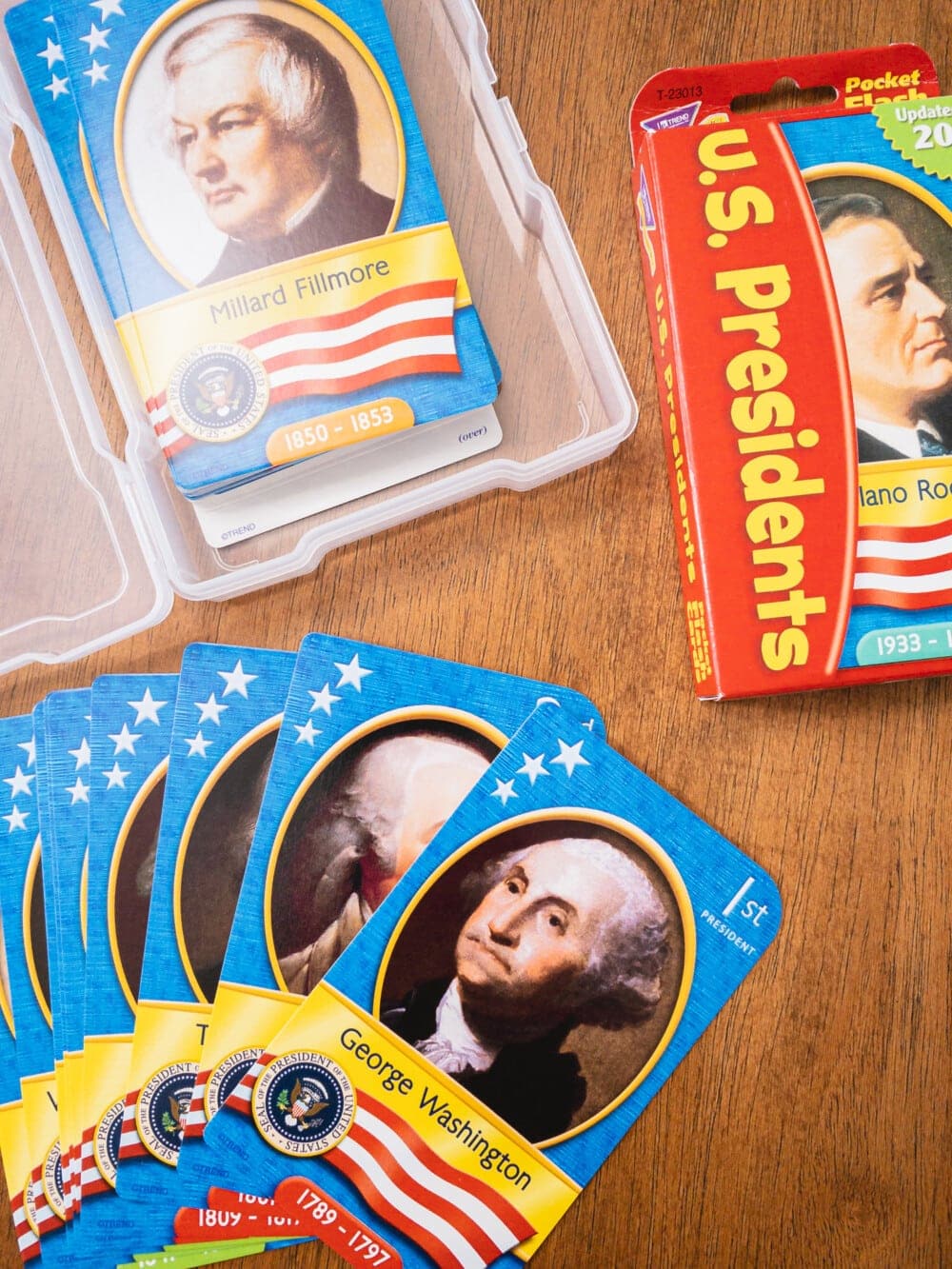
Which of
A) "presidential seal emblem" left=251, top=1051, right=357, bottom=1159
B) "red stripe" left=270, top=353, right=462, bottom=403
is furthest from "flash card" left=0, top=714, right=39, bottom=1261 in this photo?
"red stripe" left=270, top=353, right=462, bottom=403

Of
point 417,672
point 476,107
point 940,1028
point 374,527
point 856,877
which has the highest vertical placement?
point 476,107

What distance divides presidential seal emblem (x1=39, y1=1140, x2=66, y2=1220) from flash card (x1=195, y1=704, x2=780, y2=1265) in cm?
15

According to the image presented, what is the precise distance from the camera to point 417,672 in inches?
26.0

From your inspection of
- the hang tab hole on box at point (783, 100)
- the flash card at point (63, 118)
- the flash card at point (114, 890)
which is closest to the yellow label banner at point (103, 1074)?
the flash card at point (114, 890)

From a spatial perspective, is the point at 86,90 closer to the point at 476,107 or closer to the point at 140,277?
the point at 140,277

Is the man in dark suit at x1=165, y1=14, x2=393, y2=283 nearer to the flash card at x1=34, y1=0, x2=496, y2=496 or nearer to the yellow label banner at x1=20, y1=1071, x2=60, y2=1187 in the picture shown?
the flash card at x1=34, y1=0, x2=496, y2=496

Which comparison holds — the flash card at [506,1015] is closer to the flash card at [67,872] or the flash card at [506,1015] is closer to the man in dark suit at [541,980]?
the man in dark suit at [541,980]

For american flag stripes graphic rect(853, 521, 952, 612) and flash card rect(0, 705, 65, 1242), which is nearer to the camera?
american flag stripes graphic rect(853, 521, 952, 612)

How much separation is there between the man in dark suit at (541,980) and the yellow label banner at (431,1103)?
1cm

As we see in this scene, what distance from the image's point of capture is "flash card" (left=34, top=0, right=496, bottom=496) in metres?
0.64

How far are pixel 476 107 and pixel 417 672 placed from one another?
1.34ft

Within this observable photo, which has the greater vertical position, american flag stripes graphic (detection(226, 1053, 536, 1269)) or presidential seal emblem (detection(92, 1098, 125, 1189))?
presidential seal emblem (detection(92, 1098, 125, 1189))

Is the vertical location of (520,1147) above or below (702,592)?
below

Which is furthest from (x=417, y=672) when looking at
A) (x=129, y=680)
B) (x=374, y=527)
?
(x=129, y=680)
